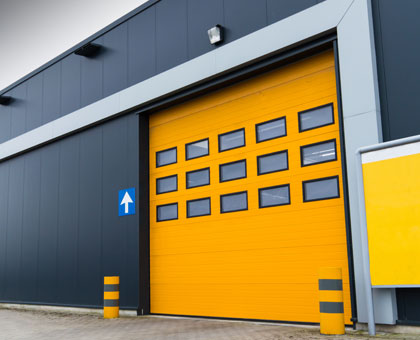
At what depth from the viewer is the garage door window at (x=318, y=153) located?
305 inches

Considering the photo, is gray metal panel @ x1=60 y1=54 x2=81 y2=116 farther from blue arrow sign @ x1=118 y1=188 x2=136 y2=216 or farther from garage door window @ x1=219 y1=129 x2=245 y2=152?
garage door window @ x1=219 y1=129 x2=245 y2=152

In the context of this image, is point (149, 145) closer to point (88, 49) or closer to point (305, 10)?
point (88, 49)

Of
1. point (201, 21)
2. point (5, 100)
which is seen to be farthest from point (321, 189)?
point (5, 100)

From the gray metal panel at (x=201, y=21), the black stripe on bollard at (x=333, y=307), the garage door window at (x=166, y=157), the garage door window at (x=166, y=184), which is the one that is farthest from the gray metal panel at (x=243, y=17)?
the black stripe on bollard at (x=333, y=307)

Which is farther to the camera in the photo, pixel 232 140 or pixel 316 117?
pixel 232 140

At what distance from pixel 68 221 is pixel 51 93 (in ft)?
12.6

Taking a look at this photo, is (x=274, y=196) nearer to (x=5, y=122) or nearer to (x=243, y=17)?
(x=243, y=17)

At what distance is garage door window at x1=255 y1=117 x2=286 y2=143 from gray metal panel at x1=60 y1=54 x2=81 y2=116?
6.01m

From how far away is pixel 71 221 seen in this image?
12719mm

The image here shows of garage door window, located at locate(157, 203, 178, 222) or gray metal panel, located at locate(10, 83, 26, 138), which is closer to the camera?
garage door window, located at locate(157, 203, 178, 222)

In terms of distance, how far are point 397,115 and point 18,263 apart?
1180 centimetres

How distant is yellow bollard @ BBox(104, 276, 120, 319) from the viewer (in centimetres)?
954

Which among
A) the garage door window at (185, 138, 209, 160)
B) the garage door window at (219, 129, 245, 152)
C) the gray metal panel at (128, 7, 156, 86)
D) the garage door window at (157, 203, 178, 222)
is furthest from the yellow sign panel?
the gray metal panel at (128, 7, 156, 86)

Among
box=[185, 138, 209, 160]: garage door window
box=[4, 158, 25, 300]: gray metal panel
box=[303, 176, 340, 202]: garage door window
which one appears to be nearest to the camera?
box=[303, 176, 340, 202]: garage door window
